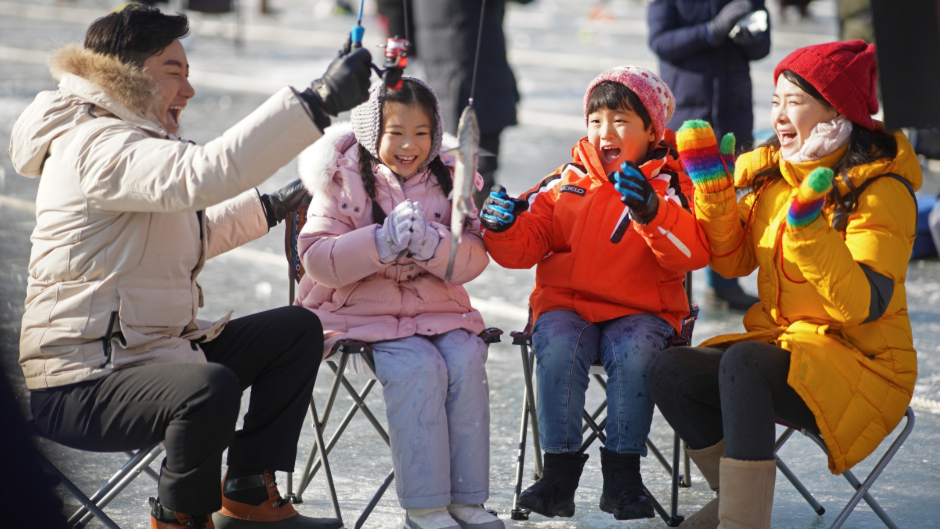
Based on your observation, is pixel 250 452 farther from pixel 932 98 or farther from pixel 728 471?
pixel 932 98

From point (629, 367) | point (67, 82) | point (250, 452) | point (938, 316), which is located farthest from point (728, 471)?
point (938, 316)

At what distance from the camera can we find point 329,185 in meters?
3.04

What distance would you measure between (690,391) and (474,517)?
72 cm

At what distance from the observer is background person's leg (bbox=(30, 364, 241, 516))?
2.44m

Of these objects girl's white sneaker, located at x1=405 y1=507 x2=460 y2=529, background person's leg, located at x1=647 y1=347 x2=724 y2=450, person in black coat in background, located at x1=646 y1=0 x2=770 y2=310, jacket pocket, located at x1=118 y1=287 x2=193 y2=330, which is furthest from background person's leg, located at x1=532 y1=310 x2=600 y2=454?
person in black coat in background, located at x1=646 y1=0 x2=770 y2=310

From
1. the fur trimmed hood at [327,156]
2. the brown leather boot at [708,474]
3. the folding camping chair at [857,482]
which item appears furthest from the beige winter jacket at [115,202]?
the folding camping chair at [857,482]

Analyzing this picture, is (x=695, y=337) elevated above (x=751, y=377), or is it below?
below

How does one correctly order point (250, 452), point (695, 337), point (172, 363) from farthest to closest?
point (695, 337) < point (250, 452) < point (172, 363)

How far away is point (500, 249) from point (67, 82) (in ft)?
4.32

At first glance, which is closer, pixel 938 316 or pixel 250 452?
pixel 250 452

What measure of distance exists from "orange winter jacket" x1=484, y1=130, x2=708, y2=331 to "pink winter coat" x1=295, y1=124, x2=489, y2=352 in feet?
0.62

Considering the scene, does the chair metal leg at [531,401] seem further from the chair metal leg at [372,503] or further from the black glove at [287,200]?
the black glove at [287,200]

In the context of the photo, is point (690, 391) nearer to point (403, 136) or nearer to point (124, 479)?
point (403, 136)

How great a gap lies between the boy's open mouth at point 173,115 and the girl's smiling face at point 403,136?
610 millimetres
